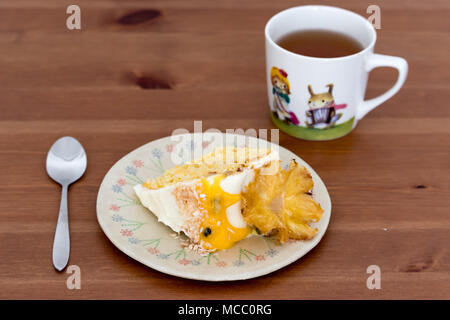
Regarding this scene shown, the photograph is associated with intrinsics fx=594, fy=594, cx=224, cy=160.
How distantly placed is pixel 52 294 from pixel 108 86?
52cm

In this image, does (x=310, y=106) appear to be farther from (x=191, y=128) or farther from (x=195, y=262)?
(x=195, y=262)

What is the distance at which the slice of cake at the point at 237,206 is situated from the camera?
80 centimetres

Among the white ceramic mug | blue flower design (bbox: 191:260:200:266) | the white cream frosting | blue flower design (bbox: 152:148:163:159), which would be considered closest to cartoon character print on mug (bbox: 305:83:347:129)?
the white ceramic mug

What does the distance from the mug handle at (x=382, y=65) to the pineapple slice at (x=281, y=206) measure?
0.29 meters

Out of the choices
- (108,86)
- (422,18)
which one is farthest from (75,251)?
(422,18)

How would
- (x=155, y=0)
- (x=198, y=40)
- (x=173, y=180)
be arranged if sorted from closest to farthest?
(x=173, y=180) < (x=198, y=40) < (x=155, y=0)

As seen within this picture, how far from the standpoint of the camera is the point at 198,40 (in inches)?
52.9

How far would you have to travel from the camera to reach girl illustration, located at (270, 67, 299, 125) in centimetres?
100

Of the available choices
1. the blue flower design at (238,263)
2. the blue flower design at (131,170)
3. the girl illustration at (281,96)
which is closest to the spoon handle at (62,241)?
the blue flower design at (131,170)

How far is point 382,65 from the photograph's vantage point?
3.32 feet

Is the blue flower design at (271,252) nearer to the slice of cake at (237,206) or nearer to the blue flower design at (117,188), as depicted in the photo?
the slice of cake at (237,206)

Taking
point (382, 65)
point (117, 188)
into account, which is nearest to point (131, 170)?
point (117, 188)

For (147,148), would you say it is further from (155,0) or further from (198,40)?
(155,0)

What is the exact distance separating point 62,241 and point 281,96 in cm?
44
